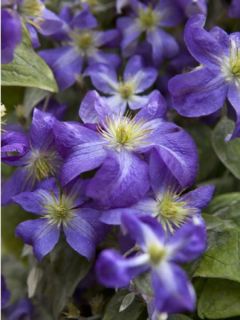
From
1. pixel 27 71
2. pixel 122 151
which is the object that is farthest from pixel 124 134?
pixel 27 71

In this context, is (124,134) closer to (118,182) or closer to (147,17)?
(118,182)

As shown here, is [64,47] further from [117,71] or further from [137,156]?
[137,156]

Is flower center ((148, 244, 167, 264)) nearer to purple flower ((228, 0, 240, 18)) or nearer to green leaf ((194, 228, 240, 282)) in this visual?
green leaf ((194, 228, 240, 282))

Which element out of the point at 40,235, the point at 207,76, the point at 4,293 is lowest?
the point at 4,293

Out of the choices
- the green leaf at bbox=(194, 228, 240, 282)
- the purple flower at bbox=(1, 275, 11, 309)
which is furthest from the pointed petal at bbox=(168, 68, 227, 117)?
the purple flower at bbox=(1, 275, 11, 309)

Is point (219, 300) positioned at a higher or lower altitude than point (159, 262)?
lower

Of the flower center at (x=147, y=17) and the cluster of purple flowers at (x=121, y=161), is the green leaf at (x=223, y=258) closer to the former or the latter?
the cluster of purple flowers at (x=121, y=161)

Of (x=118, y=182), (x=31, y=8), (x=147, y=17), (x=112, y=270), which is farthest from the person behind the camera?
(x=147, y=17)

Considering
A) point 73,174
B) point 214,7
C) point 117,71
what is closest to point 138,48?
point 117,71
